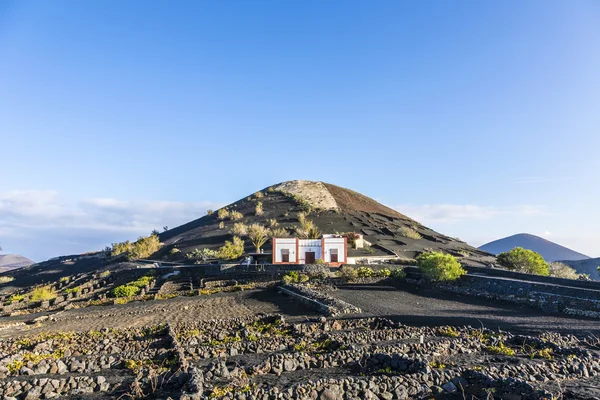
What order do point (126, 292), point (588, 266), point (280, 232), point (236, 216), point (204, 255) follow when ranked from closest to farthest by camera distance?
Answer: point (126, 292) → point (204, 255) → point (280, 232) → point (236, 216) → point (588, 266)

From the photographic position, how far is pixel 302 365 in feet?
30.4

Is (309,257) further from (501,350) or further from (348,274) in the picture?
(501,350)

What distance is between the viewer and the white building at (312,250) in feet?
107

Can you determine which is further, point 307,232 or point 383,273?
point 307,232

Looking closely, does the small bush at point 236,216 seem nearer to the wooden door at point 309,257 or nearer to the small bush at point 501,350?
the wooden door at point 309,257

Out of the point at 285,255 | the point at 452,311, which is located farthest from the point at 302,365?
the point at 285,255

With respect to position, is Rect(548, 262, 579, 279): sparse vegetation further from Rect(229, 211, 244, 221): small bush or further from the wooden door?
Rect(229, 211, 244, 221): small bush

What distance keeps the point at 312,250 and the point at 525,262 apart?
1727 centimetres

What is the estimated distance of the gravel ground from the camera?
48.3ft

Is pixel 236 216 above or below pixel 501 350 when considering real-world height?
above

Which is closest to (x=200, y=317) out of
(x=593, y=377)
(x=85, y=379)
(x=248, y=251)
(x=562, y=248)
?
(x=85, y=379)

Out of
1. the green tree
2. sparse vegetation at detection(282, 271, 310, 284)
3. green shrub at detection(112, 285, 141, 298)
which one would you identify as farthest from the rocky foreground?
the green tree

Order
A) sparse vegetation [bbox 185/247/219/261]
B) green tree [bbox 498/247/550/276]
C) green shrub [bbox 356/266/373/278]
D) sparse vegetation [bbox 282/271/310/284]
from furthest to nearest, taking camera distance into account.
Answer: sparse vegetation [bbox 185/247/219/261]
green tree [bbox 498/247/550/276]
green shrub [bbox 356/266/373/278]
sparse vegetation [bbox 282/271/310/284]

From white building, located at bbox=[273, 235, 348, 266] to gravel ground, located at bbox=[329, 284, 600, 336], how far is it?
8.98 m
